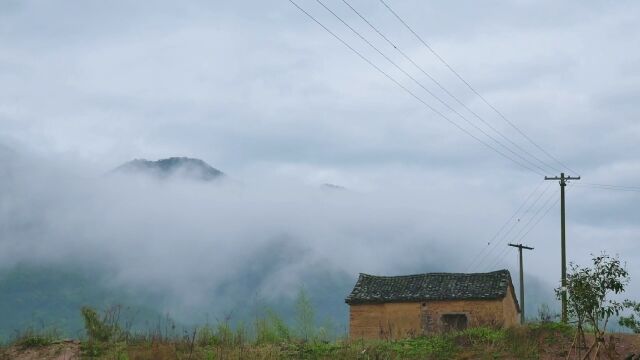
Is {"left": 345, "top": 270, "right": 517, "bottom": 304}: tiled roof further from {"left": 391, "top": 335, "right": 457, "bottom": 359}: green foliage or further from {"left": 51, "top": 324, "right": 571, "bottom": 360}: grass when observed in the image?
{"left": 391, "top": 335, "right": 457, "bottom": 359}: green foliage

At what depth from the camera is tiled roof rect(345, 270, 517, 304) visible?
35375 millimetres

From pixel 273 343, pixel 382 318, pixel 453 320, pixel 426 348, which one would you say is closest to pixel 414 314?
pixel 382 318

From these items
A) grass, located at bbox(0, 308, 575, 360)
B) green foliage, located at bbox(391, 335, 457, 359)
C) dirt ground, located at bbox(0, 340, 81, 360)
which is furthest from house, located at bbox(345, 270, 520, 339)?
dirt ground, located at bbox(0, 340, 81, 360)

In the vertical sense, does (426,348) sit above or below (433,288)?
below

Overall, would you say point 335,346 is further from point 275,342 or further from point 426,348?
point 426,348

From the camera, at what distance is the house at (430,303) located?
35.0 meters

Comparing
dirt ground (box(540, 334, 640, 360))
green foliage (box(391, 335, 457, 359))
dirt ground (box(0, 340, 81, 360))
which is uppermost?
dirt ground (box(0, 340, 81, 360))

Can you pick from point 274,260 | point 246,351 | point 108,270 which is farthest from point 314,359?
point 274,260

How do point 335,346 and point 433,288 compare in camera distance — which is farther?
point 433,288

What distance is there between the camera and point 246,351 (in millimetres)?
15445

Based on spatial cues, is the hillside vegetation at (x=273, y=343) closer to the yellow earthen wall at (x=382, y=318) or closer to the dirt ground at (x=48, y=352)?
the dirt ground at (x=48, y=352)

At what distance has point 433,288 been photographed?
36.6 m

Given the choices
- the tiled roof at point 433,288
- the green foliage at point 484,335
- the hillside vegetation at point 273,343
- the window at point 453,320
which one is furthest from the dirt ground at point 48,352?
the window at point 453,320

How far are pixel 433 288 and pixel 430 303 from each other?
1.04 m
